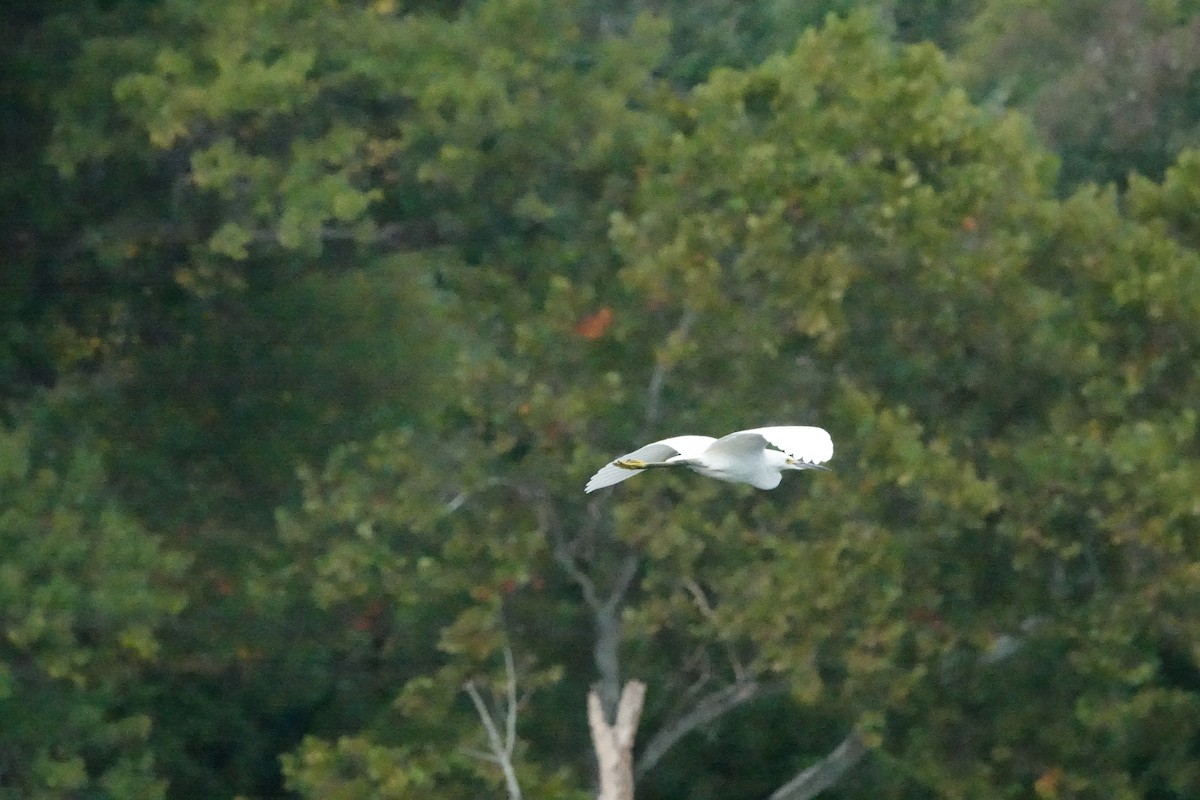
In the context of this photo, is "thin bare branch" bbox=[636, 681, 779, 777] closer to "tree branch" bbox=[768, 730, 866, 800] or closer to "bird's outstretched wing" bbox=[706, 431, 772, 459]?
"tree branch" bbox=[768, 730, 866, 800]

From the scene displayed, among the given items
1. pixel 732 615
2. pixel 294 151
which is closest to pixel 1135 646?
pixel 732 615

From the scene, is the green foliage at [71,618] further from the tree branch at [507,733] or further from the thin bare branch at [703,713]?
the thin bare branch at [703,713]

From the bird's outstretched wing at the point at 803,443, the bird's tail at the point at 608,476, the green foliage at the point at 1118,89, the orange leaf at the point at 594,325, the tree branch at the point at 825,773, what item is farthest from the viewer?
the green foliage at the point at 1118,89

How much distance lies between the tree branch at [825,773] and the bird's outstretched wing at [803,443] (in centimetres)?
510

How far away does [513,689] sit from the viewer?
11852 millimetres

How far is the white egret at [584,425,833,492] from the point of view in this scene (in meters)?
7.21

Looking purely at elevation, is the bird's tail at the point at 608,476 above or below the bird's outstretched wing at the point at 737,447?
below

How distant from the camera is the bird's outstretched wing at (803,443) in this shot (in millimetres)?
7156

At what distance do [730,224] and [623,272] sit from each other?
0.58 meters

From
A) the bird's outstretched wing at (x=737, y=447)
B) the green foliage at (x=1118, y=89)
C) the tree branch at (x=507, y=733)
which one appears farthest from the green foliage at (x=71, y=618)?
the green foliage at (x=1118, y=89)

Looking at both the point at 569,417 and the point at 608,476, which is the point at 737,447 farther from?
the point at 569,417

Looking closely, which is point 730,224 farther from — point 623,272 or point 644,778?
point 644,778

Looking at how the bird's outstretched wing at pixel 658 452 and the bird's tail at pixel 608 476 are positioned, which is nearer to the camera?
the bird's outstretched wing at pixel 658 452

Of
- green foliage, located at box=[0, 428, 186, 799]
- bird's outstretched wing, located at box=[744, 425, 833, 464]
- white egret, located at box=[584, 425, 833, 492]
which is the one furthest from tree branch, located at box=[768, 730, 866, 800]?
bird's outstretched wing, located at box=[744, 425, 833, 464]
